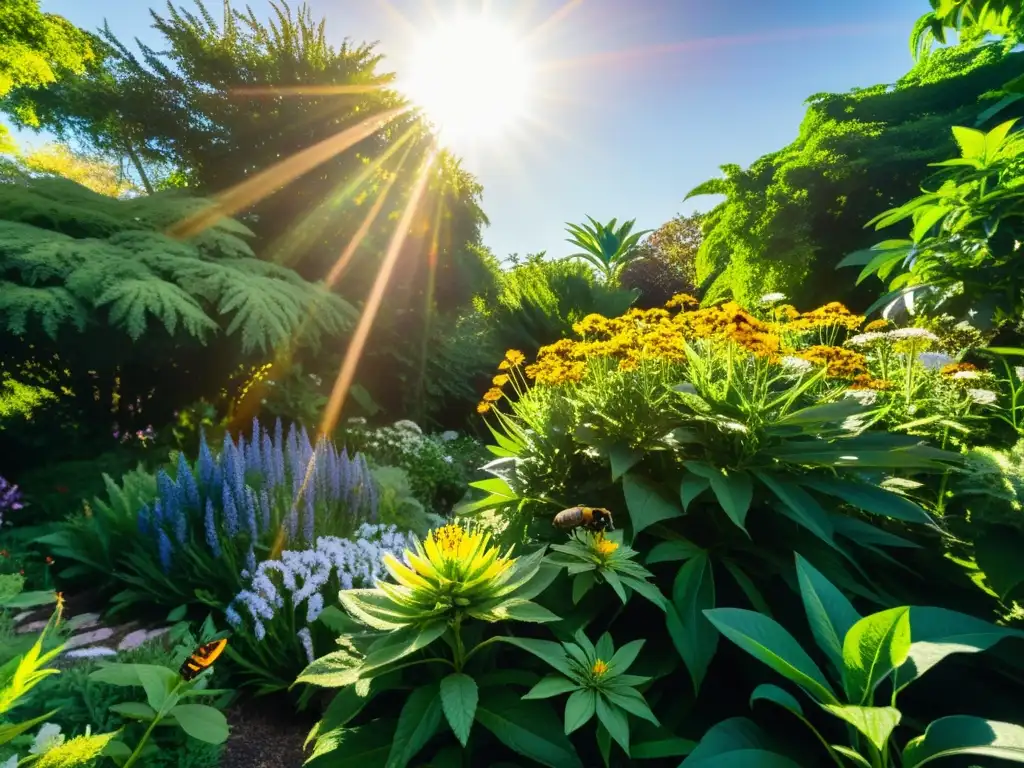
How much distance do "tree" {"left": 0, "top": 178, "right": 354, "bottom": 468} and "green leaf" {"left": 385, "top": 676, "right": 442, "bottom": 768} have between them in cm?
338

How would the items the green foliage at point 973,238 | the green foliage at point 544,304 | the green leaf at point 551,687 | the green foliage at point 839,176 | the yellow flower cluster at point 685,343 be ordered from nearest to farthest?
the green leaf at point 551,687, the yellow flower cluster at point 685,343, the green foliage at point 973,238, the green foliage at point 839,176, the green foliage at point 544,304

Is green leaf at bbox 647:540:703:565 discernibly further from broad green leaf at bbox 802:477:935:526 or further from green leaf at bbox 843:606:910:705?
green leaf at bbox 843:606:910:705

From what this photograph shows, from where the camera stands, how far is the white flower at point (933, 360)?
9.41 feet

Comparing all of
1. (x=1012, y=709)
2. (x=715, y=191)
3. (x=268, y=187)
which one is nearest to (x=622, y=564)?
(x=1012, y=709)

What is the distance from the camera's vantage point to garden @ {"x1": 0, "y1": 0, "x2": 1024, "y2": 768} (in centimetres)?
118

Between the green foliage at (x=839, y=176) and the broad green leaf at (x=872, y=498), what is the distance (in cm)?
755

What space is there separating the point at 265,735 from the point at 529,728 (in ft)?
3.96

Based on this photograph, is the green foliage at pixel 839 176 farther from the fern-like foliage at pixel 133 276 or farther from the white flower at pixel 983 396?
the white flower at pixel 983 396

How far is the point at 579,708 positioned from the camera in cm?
109

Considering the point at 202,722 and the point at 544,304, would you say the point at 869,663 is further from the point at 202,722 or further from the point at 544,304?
the point at 544,304

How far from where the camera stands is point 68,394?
5.14 meters

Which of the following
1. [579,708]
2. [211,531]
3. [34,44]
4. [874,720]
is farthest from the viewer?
[34,44]

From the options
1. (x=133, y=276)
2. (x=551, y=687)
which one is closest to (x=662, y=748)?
(x=551, y=687)

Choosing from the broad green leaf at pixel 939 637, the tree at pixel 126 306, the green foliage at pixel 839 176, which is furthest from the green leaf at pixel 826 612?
the green foliage at pixel 839 176
